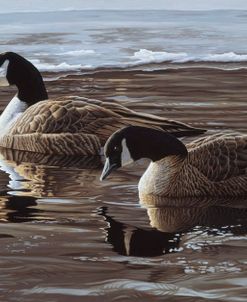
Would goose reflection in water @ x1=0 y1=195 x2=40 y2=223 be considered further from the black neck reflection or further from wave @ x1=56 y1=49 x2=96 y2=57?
wave @ x1=56 y1=49 x2=96 y2=57

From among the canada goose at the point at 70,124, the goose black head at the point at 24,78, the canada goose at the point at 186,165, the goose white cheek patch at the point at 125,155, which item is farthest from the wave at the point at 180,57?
the goose white cheek patch at the point at 125,155

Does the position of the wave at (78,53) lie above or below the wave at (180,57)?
above

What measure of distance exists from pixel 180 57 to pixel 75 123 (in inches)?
326

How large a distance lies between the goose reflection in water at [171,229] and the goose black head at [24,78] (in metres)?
4.14

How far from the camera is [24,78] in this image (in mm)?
12031

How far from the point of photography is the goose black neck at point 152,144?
8.13 m

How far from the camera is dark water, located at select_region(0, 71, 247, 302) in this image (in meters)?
5.77

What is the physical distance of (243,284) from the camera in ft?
19.1

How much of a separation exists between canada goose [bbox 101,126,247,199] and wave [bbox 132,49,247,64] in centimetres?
1027

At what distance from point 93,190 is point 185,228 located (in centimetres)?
163

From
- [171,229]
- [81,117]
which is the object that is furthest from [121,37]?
[171,229]

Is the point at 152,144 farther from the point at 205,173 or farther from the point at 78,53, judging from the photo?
the point at 78,53

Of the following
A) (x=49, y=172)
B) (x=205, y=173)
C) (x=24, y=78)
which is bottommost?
(x=49, y=172)

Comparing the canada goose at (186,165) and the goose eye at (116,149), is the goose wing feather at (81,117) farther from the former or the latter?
the goose eye at (116,149)
